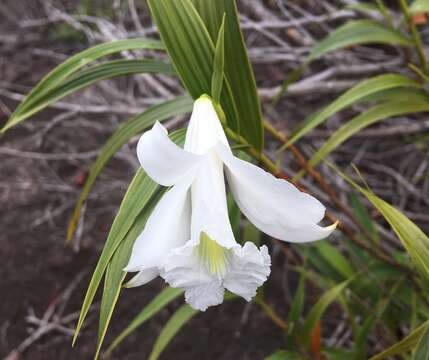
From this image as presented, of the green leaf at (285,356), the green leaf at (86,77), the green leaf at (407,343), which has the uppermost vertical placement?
the green leaf at (86,77)

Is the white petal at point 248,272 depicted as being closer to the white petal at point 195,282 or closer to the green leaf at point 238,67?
the white petal at point 195,282

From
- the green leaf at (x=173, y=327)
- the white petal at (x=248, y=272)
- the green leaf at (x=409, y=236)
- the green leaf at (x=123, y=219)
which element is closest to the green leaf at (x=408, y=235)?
the green leaf at (x=409, y=236)

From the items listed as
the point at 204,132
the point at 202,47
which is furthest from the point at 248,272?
the point at 202,47

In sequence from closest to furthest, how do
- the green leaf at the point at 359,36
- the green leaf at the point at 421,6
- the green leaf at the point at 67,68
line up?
the green leaf at the point at 67,68 → the green leaf at the point at 421,6 → the green leaf at the point at 359,36

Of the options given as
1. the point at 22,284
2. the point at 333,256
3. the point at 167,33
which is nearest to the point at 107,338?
the point at 22,284

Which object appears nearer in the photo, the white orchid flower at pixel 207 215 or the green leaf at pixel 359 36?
the white orchid flower at pixel 207 215
